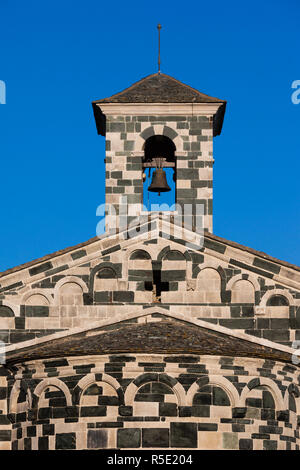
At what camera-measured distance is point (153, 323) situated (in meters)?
30.7

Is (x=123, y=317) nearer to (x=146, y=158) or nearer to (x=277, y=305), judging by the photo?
(x=277, y=305)

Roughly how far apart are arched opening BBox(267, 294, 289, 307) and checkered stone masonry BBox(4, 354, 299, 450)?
6.97 ft

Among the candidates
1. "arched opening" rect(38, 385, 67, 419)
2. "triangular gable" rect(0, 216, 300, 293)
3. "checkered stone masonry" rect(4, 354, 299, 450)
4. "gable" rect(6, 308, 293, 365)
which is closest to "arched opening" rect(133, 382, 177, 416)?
"checkered stone masonry" rect(4, 354, 299, 450)

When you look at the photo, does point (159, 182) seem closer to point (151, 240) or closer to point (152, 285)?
point (151, 240)

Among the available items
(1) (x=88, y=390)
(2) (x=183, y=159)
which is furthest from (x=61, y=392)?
(2) (x=183, y=159)

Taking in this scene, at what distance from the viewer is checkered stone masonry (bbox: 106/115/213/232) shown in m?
35.0

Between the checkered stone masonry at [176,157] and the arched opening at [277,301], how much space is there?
3.56 meters

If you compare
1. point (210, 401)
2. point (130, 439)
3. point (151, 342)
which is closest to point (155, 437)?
point (130, 439)

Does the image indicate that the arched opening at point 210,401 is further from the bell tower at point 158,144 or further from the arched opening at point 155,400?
the bell tower at point 158,144

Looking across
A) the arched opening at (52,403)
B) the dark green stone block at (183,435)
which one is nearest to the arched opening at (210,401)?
the dark green stone block at (183,435)

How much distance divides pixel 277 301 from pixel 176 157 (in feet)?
18.1
